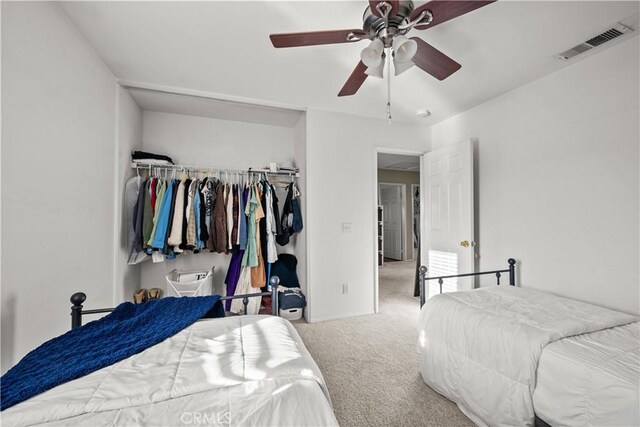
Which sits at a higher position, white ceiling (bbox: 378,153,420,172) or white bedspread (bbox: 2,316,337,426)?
white ceiling (bbox: 378,153,420,172)

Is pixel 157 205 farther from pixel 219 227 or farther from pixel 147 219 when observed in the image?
pixel 219 227

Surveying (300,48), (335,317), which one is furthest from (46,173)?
(335,317)

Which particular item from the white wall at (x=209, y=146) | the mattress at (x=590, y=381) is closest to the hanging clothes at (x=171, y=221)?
the white wall at (x=209, y=146)

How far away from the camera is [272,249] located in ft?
10.4

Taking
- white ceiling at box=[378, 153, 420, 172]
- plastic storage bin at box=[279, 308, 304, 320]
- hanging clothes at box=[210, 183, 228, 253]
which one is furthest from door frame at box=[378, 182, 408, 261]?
hanging clothes at box=[210, 183, 228, 253]

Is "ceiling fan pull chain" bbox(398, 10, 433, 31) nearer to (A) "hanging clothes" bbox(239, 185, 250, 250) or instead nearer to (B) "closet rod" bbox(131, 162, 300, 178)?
(B) "closet rod" bbox(131, 162, 300, 178)

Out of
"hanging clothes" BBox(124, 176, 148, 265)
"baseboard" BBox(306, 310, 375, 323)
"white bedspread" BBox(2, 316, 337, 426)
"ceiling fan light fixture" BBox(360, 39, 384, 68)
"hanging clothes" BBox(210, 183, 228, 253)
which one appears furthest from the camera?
"baseboard" BBox(306, 310, 375, 323)

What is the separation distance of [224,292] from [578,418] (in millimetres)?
3261

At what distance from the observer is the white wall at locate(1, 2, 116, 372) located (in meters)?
1.27

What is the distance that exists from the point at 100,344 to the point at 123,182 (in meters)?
2.00

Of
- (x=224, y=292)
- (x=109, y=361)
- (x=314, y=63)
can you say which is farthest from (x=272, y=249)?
(x=109, y=361)

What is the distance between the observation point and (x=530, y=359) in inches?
51.9

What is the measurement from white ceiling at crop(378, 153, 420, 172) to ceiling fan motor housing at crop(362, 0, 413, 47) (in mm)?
3773

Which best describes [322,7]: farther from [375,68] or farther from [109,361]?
[109,361]
